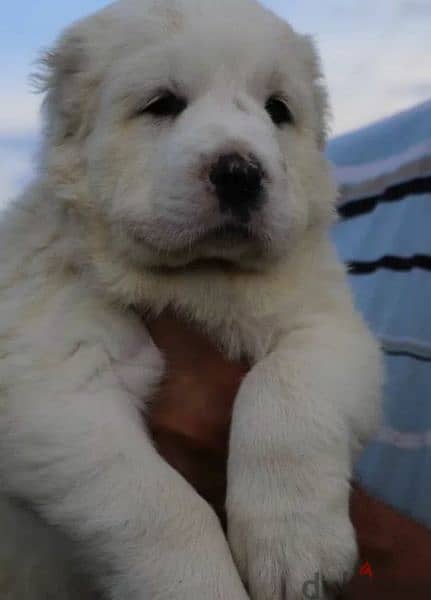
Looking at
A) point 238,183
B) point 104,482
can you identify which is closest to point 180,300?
point 238,183

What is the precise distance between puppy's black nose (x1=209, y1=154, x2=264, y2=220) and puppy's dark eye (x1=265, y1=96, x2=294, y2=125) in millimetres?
457

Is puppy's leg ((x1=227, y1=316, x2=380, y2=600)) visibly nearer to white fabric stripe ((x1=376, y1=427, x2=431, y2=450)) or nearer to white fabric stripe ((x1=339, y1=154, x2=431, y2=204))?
white fabric stripe ((x1=376, y1=427, x2=431, y2=450))

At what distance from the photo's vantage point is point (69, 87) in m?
2.70

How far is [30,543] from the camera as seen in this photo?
2.45 m

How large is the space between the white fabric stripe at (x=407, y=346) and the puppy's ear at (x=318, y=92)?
3.25 feet

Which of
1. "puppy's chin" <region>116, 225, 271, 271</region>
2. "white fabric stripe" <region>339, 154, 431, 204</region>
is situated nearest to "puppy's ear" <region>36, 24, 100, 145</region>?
"puppy's chin" <region>116, 225, 271, 271</region>

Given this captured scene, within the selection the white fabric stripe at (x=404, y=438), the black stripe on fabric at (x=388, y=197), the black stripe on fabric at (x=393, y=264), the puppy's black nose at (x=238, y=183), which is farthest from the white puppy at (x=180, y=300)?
the black stripe on fabric at (x=388, y=197)

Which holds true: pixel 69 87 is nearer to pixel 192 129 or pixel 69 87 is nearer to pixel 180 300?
pixel 192 129

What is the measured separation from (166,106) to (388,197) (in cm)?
186

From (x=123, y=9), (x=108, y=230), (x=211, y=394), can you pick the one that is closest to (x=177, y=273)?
(x=108, y=230)

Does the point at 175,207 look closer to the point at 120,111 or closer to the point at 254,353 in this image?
the point at 120,111

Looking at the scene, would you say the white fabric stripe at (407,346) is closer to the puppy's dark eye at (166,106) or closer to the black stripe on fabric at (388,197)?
the black stripe on fabric at (388,197)

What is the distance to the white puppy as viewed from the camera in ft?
6.89

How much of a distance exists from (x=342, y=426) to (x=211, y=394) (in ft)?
1.75
